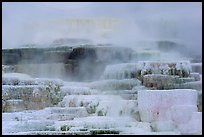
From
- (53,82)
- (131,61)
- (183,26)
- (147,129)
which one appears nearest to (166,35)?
(183,26)

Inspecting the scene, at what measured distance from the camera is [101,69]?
29.5 ft

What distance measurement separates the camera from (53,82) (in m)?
8.02

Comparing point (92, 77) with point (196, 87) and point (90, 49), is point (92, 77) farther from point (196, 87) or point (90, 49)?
point (196, 87)

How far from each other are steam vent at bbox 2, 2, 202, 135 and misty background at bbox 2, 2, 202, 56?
0.05 ft

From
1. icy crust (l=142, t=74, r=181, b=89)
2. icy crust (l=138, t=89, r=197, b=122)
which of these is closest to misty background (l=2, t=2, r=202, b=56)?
icy crust (l=142, t=74, r=181, b=89)

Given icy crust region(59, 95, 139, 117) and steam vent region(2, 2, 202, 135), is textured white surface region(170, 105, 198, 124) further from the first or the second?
icy crust region(59, 95, 139, 117)

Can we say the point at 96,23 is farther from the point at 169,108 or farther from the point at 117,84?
the point at 169,108

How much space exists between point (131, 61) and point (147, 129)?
247 centimetres

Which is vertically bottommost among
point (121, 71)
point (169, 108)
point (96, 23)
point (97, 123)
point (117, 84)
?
point (97, 123)

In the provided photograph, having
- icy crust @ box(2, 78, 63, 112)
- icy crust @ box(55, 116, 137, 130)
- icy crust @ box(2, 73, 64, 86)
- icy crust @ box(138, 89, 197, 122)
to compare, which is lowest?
icy crust @ box(55, 116, 137, 130)

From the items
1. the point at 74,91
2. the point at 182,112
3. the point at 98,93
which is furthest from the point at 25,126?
the point at 182,112

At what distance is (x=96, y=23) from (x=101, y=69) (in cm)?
116

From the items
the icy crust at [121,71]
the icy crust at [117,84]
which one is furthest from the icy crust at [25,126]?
the icy crust at [121,71]

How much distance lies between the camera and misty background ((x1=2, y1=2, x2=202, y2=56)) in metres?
9.67
